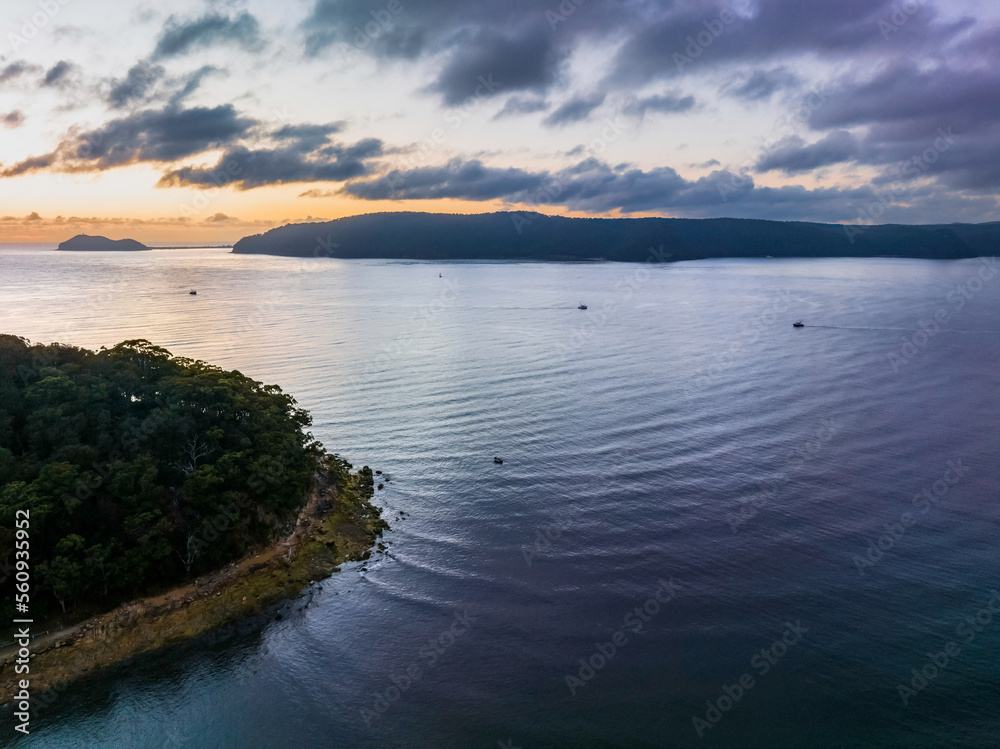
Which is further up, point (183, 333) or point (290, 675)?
point (183, 333)

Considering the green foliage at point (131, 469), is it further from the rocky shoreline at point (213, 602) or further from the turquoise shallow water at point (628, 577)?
the turquoise shallow water at point (628, 577)

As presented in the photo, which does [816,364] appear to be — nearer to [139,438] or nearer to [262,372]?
[262,372]

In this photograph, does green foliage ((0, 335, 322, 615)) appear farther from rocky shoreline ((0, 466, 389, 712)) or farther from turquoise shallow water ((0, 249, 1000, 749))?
turquoise shallow water ((0, 249, 1000, 749))

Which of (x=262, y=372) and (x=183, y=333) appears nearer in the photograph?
(x=262, y=372)

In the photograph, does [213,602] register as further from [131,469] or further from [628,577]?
[628,577]

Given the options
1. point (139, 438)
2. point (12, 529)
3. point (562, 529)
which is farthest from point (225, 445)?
point (562, 529)

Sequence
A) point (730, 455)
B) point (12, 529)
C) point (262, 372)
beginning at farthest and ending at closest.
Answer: point (262, 372) → point (730, 455) → point (12, 529)

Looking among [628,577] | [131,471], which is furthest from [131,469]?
[628,577]
